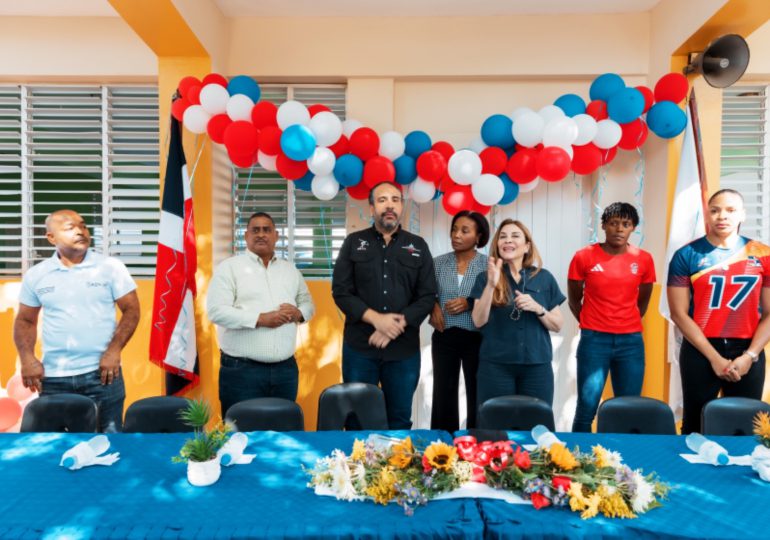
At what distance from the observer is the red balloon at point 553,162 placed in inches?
127

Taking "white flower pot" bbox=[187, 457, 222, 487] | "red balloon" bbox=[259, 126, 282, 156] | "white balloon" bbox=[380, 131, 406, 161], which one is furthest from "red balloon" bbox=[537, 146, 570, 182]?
"white flower pot" bbox=[187, 457, 222, 487]

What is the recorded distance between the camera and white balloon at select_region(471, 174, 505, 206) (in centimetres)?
333

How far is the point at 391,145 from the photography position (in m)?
3.42

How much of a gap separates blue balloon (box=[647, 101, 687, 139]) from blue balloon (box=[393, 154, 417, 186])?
1615mm

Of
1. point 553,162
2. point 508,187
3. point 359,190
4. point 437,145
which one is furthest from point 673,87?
point 359,190

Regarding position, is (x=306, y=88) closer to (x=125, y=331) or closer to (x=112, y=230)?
(x=112, y=230)

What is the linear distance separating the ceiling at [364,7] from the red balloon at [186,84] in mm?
755

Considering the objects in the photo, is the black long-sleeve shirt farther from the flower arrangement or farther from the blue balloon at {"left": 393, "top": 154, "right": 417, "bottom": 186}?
the flower arrangement

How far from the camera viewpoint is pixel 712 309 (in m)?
2.95

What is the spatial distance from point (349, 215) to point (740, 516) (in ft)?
10.2

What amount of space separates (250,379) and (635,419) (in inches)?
80.3

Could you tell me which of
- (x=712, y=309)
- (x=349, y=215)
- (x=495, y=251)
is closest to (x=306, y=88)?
(x=349, y=215)

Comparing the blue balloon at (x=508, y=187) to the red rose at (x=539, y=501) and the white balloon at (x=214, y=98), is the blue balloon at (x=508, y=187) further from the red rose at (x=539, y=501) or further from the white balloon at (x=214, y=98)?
the red rose at (x=539, y=501)

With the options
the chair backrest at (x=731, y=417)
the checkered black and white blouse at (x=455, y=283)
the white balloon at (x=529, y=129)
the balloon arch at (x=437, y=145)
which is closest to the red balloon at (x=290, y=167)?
the balloon arch at (x=437, y=145)
